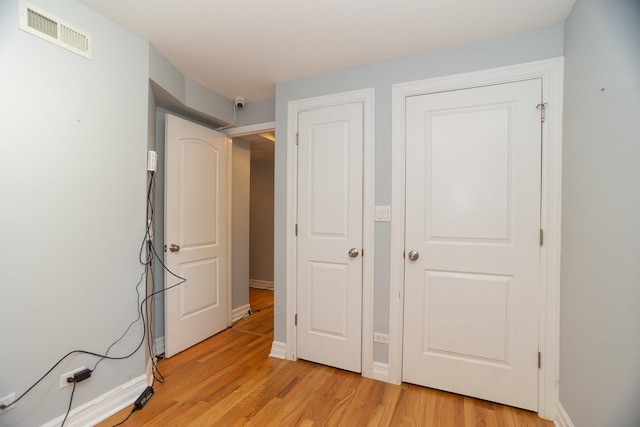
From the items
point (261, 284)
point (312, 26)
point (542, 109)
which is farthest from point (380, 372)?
point (261, 284)

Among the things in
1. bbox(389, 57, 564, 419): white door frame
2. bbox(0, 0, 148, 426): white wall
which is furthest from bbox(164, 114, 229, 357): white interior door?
bbox(389, 57, 564, 419): white door frame

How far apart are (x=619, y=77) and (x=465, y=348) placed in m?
1.64

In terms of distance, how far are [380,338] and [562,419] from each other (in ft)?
3.49

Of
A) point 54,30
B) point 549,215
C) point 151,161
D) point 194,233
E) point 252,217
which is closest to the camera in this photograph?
point 54,30

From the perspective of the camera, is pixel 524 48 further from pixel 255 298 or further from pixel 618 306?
pixel 255 298

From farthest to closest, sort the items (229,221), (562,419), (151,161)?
(229,221) → (151,161) → (562,419)

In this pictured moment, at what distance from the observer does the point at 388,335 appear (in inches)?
83.1

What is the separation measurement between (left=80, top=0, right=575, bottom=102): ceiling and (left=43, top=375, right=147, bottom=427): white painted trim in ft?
7.26

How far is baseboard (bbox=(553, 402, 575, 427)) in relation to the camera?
5.08 feet

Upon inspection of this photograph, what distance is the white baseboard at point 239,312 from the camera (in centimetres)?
333

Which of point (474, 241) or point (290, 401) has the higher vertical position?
point (474, 241)

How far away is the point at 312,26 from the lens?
1769mm

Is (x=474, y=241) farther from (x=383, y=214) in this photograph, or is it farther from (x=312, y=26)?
(x=312, y=26)

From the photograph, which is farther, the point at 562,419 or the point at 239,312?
the point at 239,312
